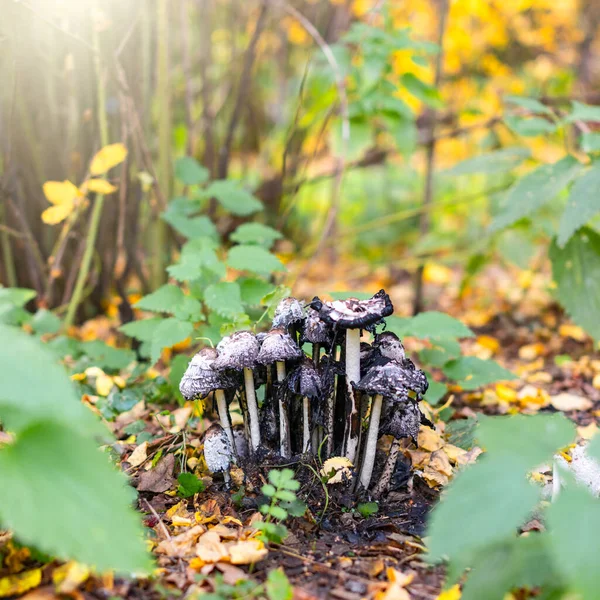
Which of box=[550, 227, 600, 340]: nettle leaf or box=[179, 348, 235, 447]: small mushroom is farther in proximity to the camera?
box=[550, 227, 600, 340]: nettle leaf

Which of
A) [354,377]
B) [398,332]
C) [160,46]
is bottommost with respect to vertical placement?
[398,332]

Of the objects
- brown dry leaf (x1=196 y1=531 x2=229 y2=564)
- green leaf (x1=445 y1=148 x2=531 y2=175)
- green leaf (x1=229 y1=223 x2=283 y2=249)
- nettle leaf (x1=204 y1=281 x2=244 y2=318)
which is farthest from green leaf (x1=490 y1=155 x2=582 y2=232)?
brown dry leaf (x1=196 y1=531 x2=229 y2=564)

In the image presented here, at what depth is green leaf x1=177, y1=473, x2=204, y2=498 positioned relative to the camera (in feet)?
5.30

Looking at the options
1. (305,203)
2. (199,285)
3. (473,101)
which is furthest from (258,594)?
(473,101)

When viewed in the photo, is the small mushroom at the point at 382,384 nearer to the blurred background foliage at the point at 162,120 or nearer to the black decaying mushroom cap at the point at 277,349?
the black decaying mushroom cap at the point at 277,349

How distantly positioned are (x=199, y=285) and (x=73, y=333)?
3.84 ft

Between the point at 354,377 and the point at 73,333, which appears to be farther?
the point at 73,333

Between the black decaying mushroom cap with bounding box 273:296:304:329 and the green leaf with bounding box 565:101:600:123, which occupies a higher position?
the green leaf with bounding box 565:101:600:123

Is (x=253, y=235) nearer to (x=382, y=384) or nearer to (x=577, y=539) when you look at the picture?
(x=382, y=384)

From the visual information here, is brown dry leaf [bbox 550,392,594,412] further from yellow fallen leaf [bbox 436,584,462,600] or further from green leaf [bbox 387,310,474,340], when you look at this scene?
yellow fallen leaf [bbox 436,584,462,600]

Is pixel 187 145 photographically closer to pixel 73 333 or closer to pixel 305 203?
pixel 73 333

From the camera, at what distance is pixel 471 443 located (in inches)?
73.4

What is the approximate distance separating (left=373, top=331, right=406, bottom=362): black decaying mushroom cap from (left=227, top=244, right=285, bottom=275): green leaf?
0.54m

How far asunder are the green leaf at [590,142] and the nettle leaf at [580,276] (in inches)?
16.1
